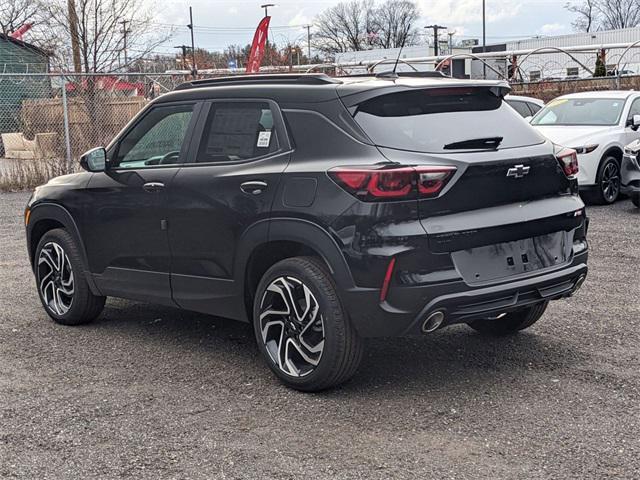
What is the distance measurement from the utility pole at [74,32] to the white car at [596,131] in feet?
42.0

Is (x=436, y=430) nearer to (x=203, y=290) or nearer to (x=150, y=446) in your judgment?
(x=150, y=446)

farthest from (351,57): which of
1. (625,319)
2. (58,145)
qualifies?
(625,319)

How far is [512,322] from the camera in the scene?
19.2 feet

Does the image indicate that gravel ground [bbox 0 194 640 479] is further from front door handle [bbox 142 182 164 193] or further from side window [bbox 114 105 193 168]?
side window [bbox 114 105 193 168]

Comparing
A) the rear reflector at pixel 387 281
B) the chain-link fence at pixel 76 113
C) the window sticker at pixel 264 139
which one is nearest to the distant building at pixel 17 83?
the chain-link fence at pixel 76 113

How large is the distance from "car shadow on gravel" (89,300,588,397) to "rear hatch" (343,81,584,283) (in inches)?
30.1

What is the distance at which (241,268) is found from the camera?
511cm

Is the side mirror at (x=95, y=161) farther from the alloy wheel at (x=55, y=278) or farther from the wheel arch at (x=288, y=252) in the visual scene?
the wheel arch at (x=288, y=252)

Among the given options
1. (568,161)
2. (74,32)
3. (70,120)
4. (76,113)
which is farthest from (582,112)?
(74,32)

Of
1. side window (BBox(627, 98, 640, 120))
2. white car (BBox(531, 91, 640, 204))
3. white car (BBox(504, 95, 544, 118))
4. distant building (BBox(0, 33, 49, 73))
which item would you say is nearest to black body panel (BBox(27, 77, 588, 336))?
white car (BBox(531, 91, 640, 204))

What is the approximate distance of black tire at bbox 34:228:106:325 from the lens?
639 cm

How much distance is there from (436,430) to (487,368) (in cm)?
107

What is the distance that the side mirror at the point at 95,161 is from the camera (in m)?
6.08

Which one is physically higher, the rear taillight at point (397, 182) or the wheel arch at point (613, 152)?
the rear taillight at point (397, 182)
